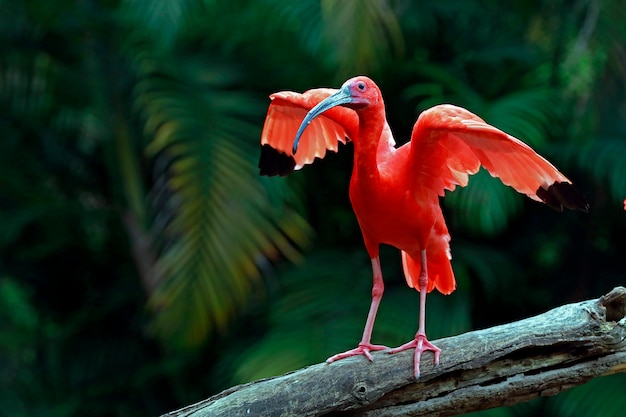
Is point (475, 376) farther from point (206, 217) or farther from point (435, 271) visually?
point (206, 217)

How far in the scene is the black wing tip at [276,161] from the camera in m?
4.19

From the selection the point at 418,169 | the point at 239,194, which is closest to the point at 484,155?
the point at 418,169

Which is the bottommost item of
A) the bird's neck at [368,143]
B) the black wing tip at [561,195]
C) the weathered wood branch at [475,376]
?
the weathered wood branch at [475,376]

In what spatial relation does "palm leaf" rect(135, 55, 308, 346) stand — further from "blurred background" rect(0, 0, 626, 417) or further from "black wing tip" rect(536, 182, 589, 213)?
"black wing tip" rect(536, 182, 589, 213)

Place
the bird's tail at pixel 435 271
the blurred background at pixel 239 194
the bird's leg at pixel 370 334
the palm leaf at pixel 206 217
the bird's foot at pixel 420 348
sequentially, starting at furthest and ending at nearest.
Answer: the blurred background at pixel 239 194 < the palm leaf at pixel 206 217 < the bird's tail at pixel 435 271 < the bird's leg at pixel 370 334 < the bird's foot at pixel 420 348

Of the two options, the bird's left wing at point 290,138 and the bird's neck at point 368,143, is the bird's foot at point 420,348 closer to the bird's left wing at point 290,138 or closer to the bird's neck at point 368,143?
the bird's neck at point 368,143

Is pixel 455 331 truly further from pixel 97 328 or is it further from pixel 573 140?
pixel 97 328

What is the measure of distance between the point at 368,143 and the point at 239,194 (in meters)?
2.28

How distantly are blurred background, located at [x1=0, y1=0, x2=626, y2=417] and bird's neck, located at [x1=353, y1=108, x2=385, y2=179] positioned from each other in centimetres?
216

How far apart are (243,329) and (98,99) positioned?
2009 millimetres

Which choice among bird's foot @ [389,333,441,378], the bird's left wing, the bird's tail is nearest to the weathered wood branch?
bird's foot @ [389,333,441,378]

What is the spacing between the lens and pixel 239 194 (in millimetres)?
5539

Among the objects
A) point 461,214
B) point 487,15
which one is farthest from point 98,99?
point 487,15

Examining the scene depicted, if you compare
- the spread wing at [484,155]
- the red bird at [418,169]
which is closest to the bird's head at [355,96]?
the red bird at [418,169]
